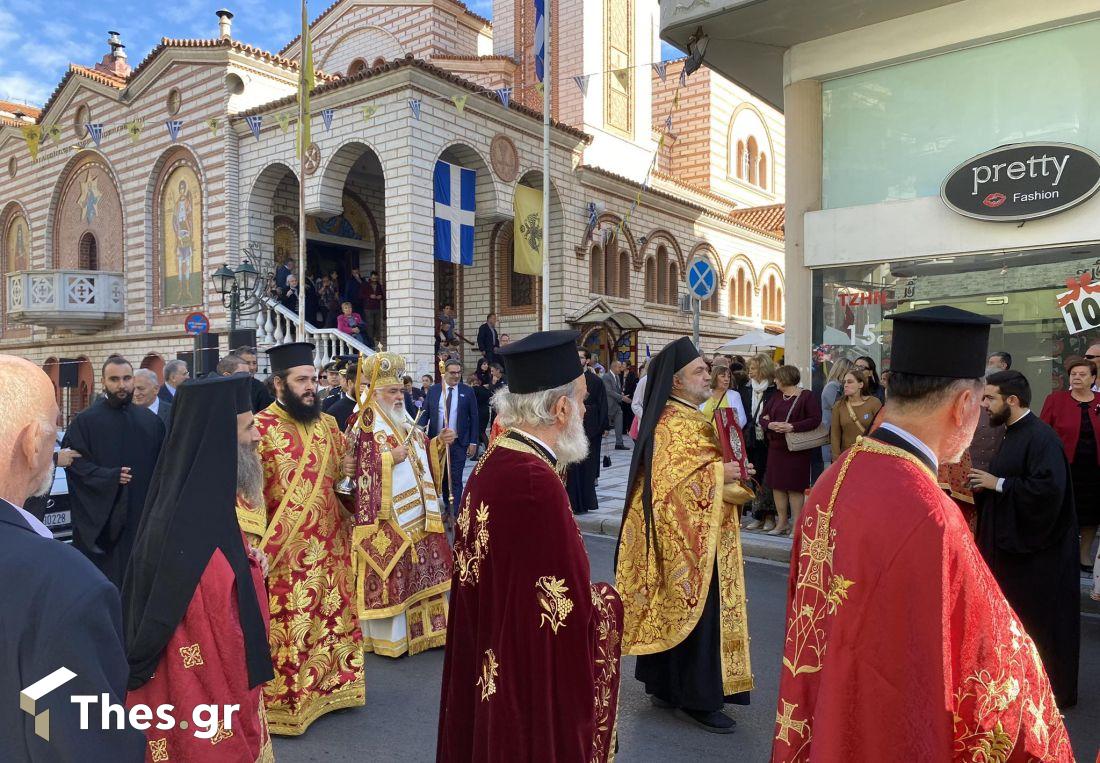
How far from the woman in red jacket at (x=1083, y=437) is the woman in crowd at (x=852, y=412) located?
1.55 m

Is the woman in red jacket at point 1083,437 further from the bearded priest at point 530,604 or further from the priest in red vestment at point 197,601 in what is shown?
the priest in red vestment at point 197,601

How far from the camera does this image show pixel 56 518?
20.9ft

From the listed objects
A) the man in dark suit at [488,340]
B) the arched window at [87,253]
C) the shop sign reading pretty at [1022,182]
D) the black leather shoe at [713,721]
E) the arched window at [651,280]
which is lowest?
the black leather shoe at [713,721]

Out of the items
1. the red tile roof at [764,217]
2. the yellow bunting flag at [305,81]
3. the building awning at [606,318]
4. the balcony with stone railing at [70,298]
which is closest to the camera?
the yellow bunting flag at [305,81]

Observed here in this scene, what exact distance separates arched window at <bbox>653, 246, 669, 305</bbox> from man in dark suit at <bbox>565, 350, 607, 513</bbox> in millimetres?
13362

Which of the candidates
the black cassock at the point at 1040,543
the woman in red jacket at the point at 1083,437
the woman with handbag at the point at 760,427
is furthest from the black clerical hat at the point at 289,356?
the woman in red jacket at the point at 1083,437

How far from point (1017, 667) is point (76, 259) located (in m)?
26.6

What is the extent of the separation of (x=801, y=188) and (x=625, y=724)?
290 inches

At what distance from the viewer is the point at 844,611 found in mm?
1934

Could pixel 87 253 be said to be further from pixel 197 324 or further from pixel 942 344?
pixel 942 344

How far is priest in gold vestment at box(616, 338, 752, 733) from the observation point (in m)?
4.07

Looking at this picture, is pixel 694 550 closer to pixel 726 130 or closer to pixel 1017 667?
pixel 1017 667

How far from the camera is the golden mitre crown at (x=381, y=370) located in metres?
5.33

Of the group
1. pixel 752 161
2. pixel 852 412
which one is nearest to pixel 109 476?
pixel 852 412
